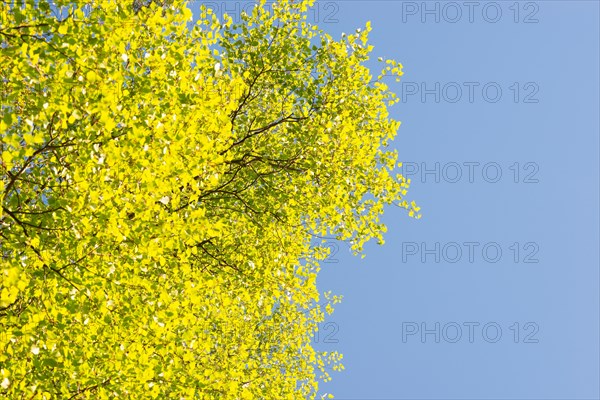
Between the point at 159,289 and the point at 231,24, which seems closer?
the point at 159,289

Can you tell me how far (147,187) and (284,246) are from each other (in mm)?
8413

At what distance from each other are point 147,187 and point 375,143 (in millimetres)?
10335

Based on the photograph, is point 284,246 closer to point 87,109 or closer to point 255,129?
point 255,129

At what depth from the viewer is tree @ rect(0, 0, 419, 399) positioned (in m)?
11.8

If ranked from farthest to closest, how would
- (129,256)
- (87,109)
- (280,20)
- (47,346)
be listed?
1. (280,20)
2. (129,256)
3. (87,109)
4. (47,346)

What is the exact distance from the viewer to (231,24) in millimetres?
21828

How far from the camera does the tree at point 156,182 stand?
466 inches

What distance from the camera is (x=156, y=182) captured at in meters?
13.4

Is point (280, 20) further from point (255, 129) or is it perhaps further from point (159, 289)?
point (159, 289)

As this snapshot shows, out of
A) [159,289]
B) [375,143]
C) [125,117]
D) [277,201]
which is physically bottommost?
[159,289]

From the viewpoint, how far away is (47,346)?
11.2m

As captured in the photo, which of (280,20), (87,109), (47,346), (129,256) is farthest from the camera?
(280,20)

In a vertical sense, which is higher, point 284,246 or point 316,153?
point 316,153

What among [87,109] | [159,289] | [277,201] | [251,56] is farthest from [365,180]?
[87,109]
